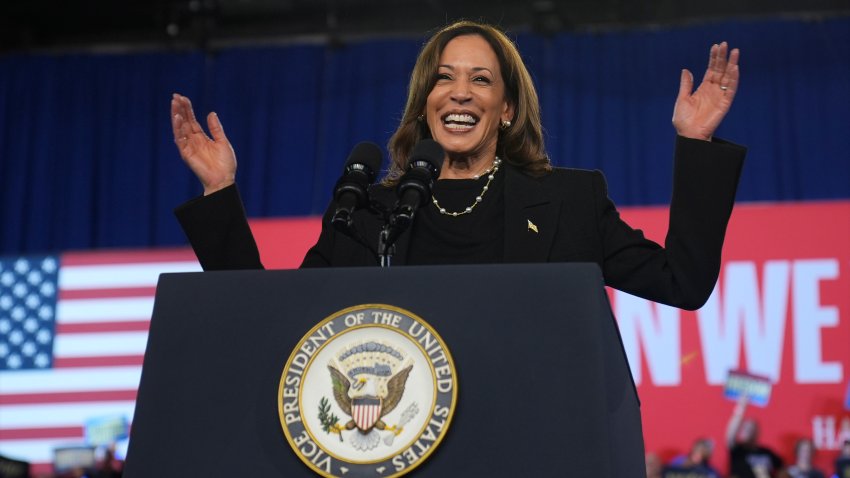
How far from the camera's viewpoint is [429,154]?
4.50 ft

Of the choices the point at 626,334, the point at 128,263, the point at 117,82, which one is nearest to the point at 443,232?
the point at 626,334

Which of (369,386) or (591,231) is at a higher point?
(591,231)

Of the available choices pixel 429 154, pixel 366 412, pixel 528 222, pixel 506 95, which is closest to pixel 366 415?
pixel 366 412

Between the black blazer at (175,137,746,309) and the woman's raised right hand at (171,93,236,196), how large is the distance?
2.1 inches

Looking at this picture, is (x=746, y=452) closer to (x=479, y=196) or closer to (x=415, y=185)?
(x=479, y=196)

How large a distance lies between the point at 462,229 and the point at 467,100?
0.23m

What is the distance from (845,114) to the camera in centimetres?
810

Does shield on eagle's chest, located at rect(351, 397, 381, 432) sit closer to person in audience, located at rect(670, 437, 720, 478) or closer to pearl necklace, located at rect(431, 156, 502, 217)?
pearl necklace, located at rect(431, 156, 502, 217)

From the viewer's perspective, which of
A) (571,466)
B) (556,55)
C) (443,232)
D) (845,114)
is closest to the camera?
(571,466)

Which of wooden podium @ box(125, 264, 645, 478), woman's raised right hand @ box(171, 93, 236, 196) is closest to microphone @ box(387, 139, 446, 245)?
wooden podium @ box(125, 264, 645, 478)

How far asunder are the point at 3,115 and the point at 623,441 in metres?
9.24

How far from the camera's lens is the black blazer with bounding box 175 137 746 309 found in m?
1.46

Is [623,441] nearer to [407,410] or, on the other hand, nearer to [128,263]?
[407,410]

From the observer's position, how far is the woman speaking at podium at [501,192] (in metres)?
1.47
